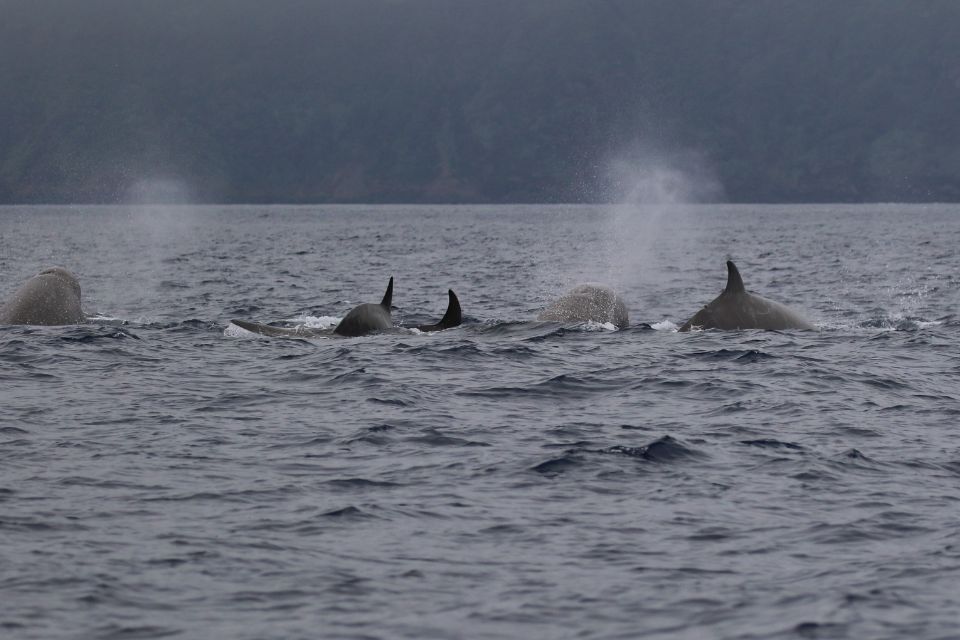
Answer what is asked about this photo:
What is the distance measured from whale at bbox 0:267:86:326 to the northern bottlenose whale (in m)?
12.1

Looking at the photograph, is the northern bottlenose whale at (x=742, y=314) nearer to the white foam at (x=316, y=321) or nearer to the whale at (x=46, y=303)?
the white foam at (x=316, y=321)

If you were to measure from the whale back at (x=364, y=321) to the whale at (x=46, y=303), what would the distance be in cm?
539

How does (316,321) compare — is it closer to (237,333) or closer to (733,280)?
(237,333)

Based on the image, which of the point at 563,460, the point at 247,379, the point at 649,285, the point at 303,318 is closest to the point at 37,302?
the point at 303,318

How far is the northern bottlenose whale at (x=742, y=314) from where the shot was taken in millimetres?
25875

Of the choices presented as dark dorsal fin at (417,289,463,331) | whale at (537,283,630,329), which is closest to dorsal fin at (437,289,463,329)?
dark dorsal fin at (417,289,463,331)

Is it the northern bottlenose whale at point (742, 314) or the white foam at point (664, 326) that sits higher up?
the northern bottlenose whale at point (742, 314)

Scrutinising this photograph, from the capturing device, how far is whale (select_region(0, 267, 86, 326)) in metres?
26.8

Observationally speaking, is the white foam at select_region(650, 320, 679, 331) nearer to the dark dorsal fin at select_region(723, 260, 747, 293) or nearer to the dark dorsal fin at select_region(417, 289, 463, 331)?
the dark dorsal fin at select_region(723, 260, 747, 293)

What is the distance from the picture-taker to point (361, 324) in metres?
25.8

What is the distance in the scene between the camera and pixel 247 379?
20.2m

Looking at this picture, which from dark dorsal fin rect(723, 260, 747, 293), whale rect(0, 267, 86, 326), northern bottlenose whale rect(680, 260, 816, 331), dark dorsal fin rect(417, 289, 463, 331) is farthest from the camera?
dark dorsal fin rect(417, 289, 463, 331)

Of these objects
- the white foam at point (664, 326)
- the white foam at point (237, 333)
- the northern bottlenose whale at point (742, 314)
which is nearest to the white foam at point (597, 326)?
the white foam at point (664, 326)

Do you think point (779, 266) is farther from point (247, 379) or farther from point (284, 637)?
point (284, 637)
